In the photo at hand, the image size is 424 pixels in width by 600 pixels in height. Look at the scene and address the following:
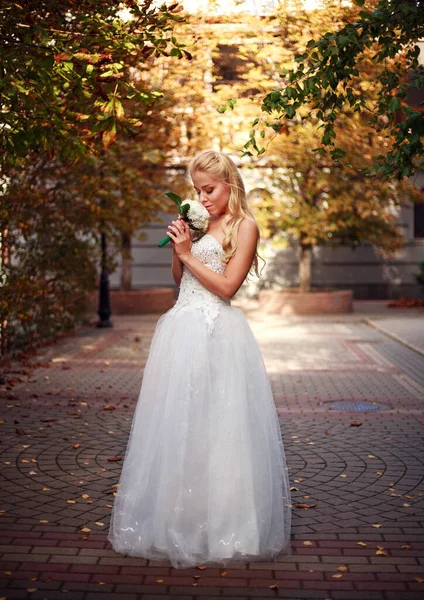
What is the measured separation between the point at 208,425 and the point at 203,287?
2.71ft

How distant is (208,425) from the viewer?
15.3 feet

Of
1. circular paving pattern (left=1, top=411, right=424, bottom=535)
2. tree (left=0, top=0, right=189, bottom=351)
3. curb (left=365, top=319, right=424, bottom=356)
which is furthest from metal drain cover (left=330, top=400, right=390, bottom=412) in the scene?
curb (left=365, top=319, right=424, bottom=356)

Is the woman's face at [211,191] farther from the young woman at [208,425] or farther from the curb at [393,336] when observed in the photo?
the curb at [393,336]

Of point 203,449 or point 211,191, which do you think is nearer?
point 203,449

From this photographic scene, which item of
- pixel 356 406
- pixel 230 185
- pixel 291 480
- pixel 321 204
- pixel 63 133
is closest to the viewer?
pixel 230 185

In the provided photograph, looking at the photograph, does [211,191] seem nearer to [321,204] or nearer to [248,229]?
[248,229]

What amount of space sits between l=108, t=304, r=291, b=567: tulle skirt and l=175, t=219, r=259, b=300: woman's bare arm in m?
0.19

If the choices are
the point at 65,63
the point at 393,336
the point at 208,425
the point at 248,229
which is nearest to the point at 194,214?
the point at 248,229

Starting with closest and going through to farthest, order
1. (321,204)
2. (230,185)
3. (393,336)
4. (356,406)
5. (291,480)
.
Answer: (230,185) < (291,480) < (356,406) < (393,336) < (321,204)

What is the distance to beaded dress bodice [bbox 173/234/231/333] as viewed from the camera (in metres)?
→ 4.77

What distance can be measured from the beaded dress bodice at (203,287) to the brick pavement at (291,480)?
1.49 metres

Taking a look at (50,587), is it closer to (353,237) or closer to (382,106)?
(382,106)

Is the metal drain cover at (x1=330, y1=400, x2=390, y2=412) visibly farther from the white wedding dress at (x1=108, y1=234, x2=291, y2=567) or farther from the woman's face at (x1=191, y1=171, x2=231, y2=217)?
the woman's face at (x1=191, y1=171, x2=231, y2=217)

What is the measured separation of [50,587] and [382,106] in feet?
15.3
